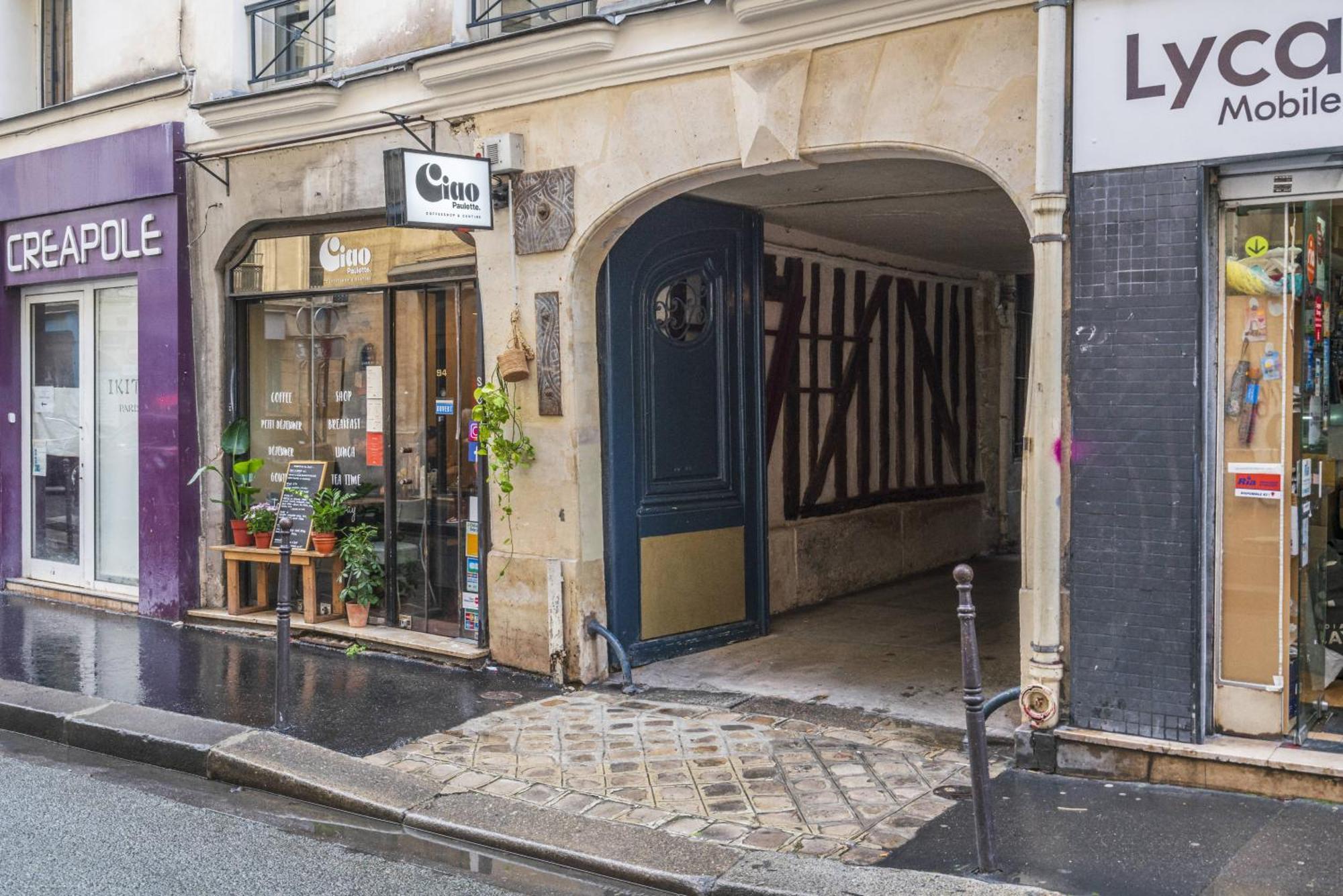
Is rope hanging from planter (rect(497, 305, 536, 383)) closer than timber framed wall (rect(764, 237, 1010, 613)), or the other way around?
rope hanging from planter (rect(497, 305, 536, 383))

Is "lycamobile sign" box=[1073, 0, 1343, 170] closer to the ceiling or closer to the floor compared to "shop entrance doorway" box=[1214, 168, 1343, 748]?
closer to the ceiling

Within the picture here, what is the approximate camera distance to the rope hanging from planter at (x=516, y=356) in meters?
8.05

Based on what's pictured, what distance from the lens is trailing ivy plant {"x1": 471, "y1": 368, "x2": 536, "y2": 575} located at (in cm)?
807

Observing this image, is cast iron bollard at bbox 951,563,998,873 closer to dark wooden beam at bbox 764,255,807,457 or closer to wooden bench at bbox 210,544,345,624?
dark wooden beam at bbox 764,255,807,457

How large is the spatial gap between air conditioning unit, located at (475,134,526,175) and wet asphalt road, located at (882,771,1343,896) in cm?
469

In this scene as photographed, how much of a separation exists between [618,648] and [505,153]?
123 inches

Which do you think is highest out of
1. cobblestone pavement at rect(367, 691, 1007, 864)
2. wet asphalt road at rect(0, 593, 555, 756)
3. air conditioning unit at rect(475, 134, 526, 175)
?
air conditioning unit at rect(475, 134, 526, 175)

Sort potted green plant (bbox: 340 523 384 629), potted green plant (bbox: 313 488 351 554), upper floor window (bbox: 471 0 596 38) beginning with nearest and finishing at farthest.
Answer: upper floor window (bbox: 471 0 596 38) → potted green plant (bbox: 340 523 384 629) → potted green plant (bbox: 313 488 351 554)

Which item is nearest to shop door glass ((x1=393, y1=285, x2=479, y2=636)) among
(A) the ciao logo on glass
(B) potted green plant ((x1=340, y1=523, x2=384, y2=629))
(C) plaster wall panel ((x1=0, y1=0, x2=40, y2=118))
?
(B) potted green plant ((x1=340, y1=523, x2=384, y2=629))

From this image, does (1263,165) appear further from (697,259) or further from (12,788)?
(12,788)

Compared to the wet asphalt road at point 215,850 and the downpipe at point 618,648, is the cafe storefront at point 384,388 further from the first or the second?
the wet asphalt road at point 215,850

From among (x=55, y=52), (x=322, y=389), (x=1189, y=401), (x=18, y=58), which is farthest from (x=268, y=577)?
(x=1189, y=401)

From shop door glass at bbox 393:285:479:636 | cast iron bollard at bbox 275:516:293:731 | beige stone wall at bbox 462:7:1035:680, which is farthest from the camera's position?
shop door glass at bbox 393:285:479:636

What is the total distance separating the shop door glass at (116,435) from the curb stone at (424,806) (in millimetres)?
3095
